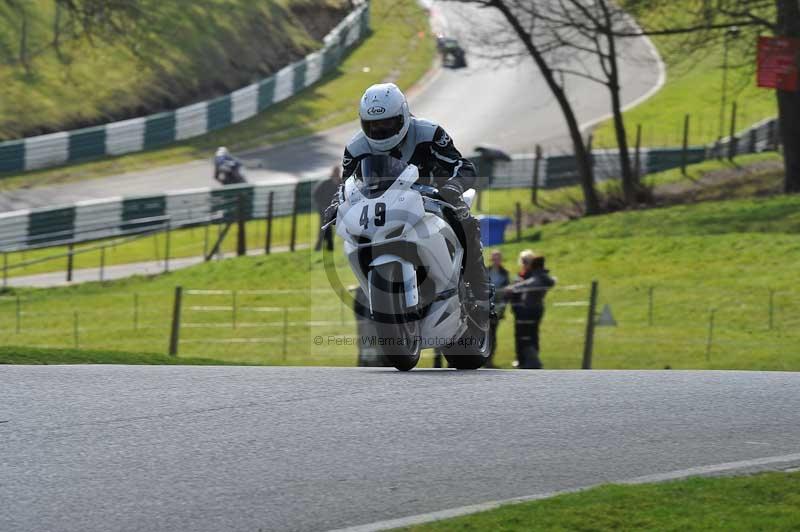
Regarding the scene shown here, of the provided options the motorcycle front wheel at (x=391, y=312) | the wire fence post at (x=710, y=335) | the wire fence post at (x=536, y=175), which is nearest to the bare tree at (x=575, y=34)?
the wire fence post at (x=536, y=175)

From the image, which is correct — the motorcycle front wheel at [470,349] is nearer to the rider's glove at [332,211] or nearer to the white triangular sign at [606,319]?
the rider's glove at [332,211]

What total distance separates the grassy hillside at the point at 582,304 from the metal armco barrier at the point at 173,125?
1694 centimetres

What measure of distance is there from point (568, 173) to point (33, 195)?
14180 mm

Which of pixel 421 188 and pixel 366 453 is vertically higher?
pixel 421 188

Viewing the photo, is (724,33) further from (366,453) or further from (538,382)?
(366,453)

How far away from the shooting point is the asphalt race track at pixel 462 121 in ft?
134

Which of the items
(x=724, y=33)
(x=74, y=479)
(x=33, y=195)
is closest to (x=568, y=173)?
(x=724, y=33)

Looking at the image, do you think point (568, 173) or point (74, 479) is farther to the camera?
point (568, 173)

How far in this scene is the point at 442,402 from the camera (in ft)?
25.2

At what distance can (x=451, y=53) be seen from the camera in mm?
61688

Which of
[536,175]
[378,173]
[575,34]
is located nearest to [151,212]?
[536,175]

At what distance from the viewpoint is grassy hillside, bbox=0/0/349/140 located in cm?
4503

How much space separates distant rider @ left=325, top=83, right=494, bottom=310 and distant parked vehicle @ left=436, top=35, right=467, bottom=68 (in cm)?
5093

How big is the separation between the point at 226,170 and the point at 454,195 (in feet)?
95.5
